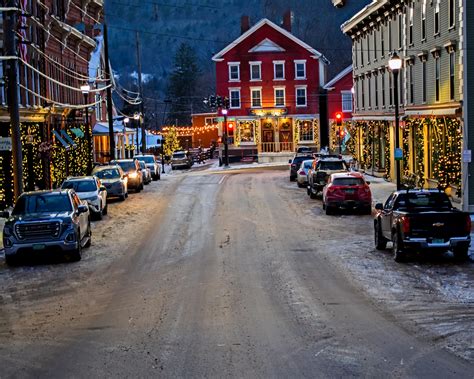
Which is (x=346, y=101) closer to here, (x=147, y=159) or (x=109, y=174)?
(x=147, y=159)

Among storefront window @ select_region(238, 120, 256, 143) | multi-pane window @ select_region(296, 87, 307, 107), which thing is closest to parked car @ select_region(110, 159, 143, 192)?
storefront window @ select_region(238, 120, 256, 143)

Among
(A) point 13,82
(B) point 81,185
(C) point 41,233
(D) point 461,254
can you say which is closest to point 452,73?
(B) point 81,185

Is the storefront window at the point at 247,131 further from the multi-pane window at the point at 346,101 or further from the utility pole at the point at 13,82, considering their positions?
the utility pole at the point at 13,82

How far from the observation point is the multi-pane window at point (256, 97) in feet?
300

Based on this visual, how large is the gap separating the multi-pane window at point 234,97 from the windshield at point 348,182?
59.1 m

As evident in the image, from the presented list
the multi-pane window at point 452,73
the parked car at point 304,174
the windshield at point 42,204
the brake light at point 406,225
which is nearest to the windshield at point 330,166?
the parked car at point 304,174

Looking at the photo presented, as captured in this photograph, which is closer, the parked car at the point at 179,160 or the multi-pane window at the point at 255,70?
the parked car at the point at 179,160

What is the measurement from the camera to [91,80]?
65125 mm

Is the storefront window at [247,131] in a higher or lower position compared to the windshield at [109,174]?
higher

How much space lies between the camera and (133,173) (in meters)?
46.0

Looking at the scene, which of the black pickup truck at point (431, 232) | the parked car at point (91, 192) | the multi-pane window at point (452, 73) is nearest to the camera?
the black pickup truck at point (431, 232)

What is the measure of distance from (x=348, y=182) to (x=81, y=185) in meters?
10.0

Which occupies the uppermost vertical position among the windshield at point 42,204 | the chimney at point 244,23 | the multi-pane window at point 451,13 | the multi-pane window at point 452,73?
the chimney at point 244,23

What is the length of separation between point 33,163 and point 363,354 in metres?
32.5
